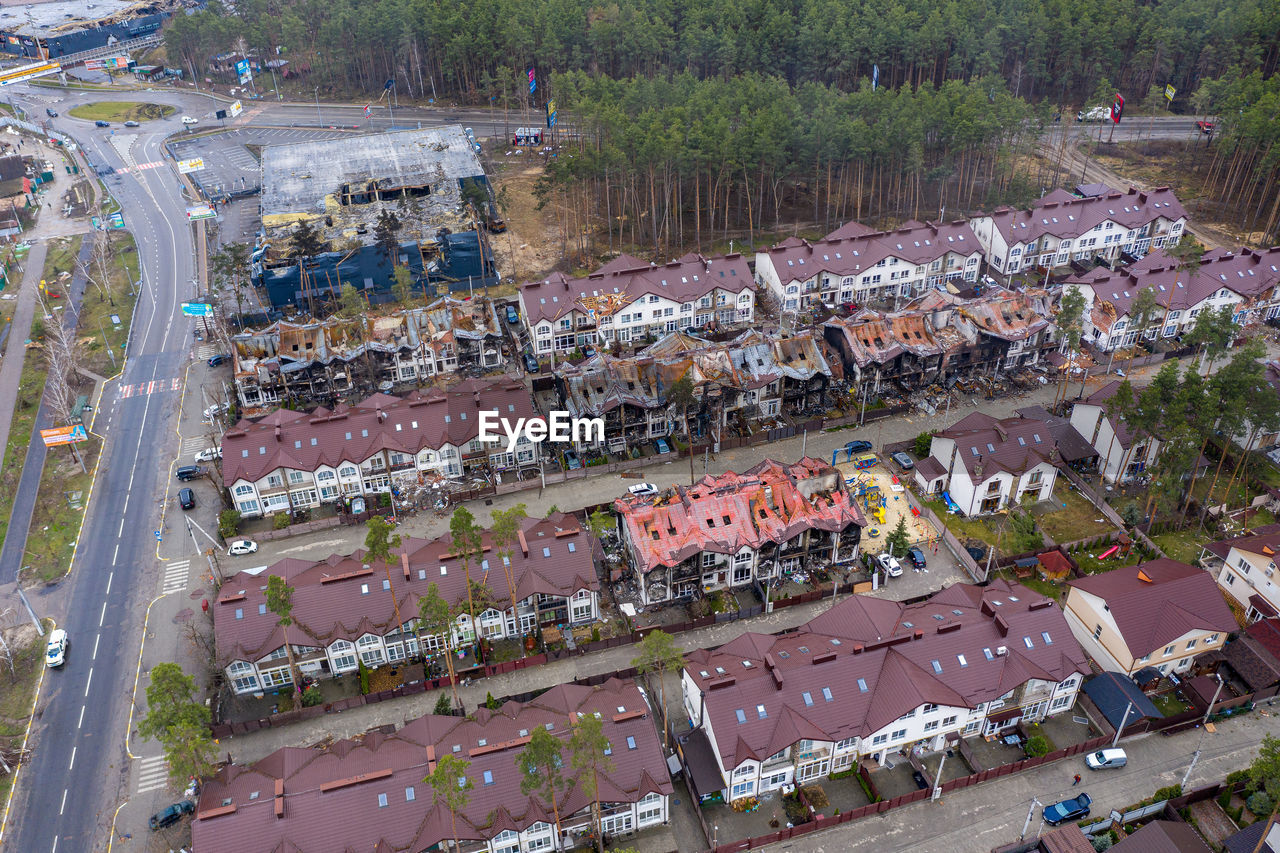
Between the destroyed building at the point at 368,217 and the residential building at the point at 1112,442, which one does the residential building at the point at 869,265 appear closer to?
the residential building at the point at 1112,442

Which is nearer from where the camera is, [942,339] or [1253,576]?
[1253,576]

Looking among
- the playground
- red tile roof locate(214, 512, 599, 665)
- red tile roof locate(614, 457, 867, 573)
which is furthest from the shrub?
red tile roof locate(214, 512, 599, 665)

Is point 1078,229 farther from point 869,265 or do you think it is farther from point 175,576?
point 175,576

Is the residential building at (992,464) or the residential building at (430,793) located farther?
the residential building at (992,464)

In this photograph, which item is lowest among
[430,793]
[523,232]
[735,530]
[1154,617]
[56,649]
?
[56,649]

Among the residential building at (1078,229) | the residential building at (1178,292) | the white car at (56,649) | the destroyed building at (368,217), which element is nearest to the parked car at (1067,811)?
the residential building at (1178,292)

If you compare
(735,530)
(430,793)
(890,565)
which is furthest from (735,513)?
(430,793)

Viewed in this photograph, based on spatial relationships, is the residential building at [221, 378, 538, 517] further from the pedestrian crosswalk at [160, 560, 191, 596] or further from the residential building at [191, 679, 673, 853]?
the residential building at [191, 679, 673, 853]
